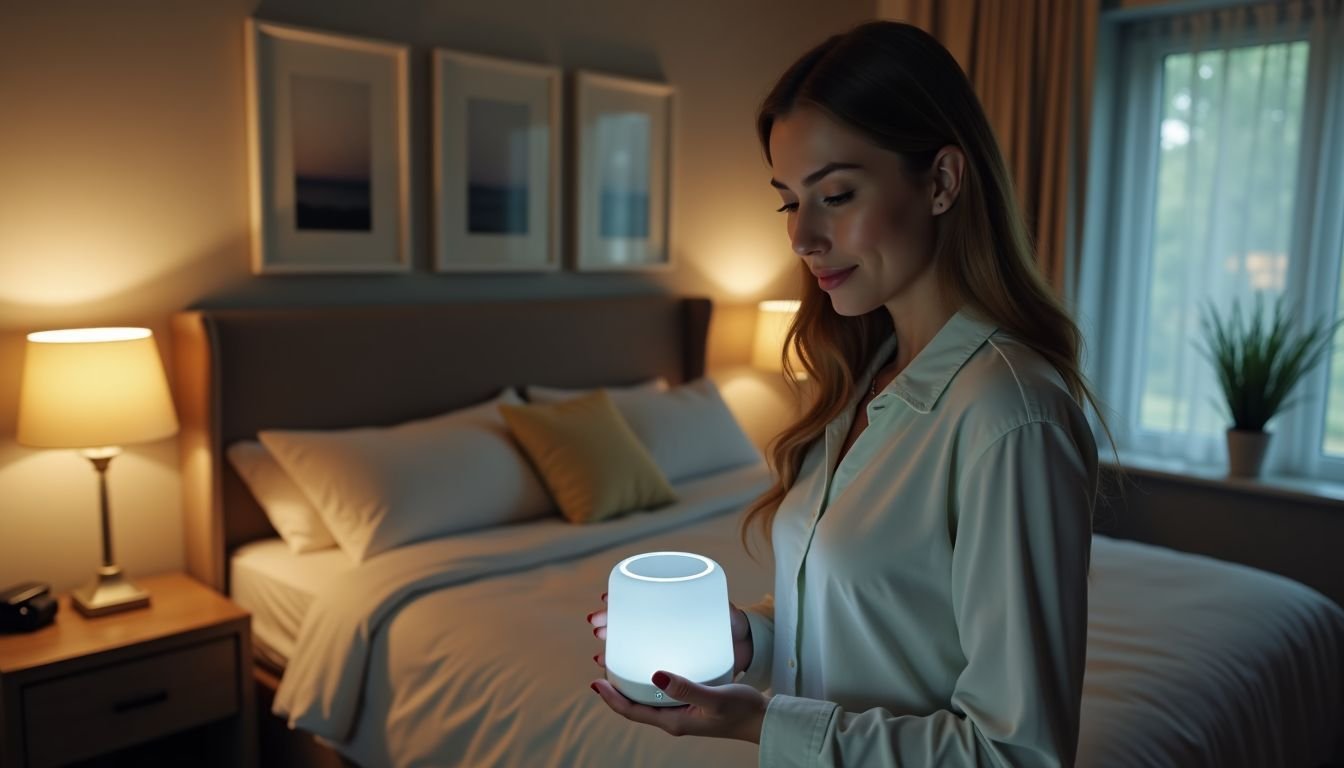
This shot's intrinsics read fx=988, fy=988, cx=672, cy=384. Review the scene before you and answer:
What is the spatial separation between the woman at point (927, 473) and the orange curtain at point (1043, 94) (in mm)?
2820

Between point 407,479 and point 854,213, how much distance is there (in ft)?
5.71

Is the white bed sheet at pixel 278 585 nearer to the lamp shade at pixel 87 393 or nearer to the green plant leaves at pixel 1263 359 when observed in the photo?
the lamp shade at pixel 87 393

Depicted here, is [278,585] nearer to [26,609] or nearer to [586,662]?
[26,609]

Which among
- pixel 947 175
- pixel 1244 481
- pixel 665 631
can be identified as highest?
pixel 947 175

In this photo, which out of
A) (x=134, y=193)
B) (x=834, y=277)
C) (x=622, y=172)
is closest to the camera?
(x=834, y=277)

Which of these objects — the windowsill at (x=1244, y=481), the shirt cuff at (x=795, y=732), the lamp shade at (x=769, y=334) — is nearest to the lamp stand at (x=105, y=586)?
the shirt cuff at (x=795, y=732)

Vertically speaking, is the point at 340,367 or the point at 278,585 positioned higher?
the point at 340,367

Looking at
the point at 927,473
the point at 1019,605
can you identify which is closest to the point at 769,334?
the point at 927,473

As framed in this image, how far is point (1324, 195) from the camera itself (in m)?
3.48

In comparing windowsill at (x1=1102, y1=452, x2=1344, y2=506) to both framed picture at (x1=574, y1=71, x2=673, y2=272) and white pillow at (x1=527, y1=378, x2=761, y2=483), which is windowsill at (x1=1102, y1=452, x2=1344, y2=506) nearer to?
white pillow at (x1=527, y1=378, x2=761, y2=483)

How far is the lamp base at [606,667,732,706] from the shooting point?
3.53 feet

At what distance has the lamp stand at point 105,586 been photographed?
2303 millimetres

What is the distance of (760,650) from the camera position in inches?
53.9

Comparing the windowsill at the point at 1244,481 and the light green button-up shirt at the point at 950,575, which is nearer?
the light green button-up shirt at the point at 950,575
